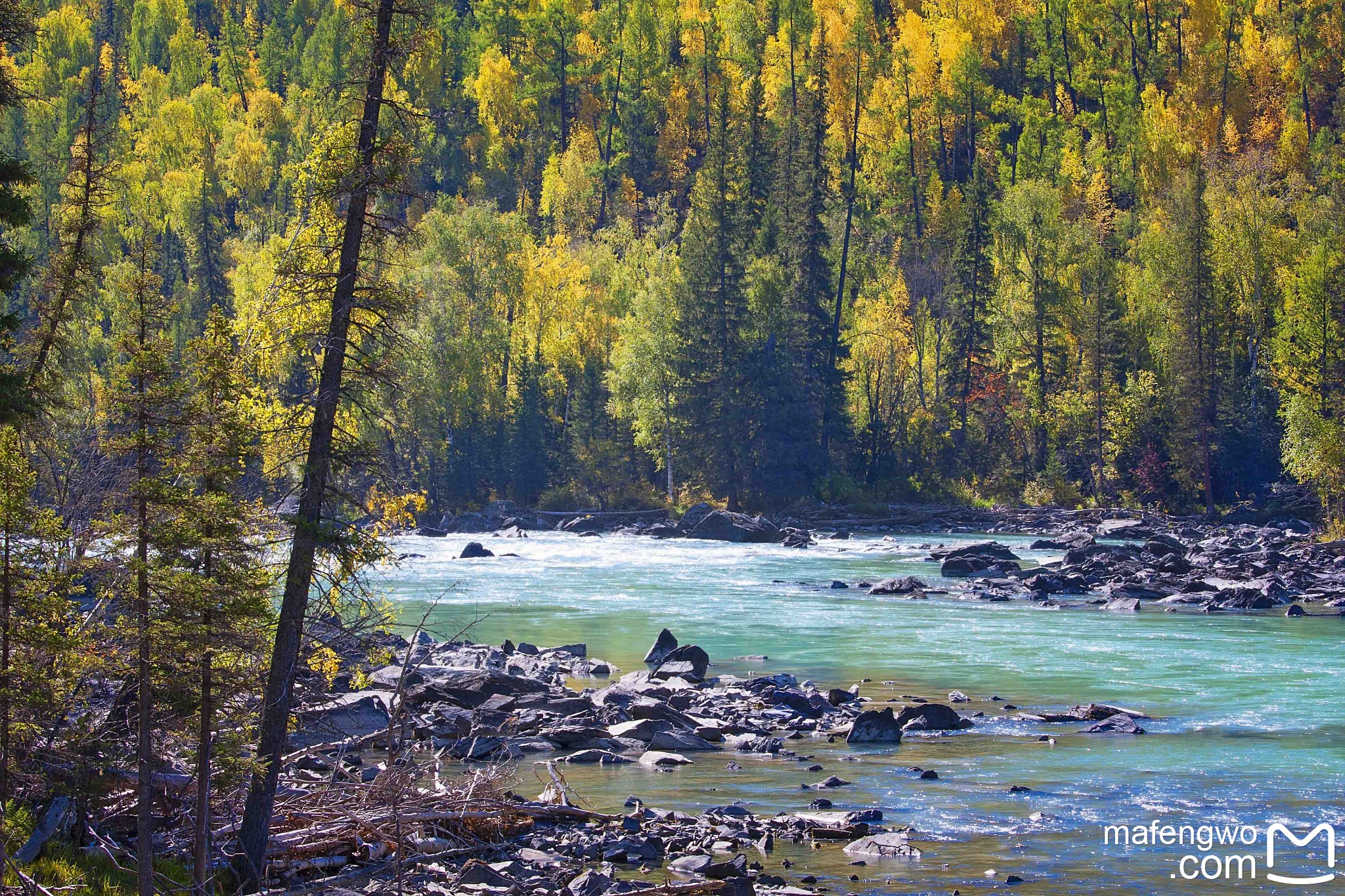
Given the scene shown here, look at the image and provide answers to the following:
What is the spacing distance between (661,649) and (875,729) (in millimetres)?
7880

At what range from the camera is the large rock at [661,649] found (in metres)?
27.1

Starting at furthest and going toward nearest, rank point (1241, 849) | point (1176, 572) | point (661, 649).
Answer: point (1176, 572)
point (661, 649)
point (1241, 849)

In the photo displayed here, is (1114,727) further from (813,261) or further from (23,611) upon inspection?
(813,261)

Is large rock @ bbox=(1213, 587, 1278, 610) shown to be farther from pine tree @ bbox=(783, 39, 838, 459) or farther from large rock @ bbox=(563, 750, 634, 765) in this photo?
pine tree @ bbox=(783, 39, 838, 459)

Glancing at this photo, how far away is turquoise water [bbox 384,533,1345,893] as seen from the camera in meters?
14.6

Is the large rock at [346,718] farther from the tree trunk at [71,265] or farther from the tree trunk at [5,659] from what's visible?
the tree trunk at [5,659]

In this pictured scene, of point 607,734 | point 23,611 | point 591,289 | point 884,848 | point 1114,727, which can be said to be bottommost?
point 884,848

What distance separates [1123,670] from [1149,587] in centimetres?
1335

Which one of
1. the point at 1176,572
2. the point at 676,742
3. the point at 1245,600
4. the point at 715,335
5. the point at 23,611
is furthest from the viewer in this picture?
the point at 715,335

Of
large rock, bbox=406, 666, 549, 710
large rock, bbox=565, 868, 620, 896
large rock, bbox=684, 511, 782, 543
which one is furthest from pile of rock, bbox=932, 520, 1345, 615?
large rock, bbox=565, 868, 620, 896

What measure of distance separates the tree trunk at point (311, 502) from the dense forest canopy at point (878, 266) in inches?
772

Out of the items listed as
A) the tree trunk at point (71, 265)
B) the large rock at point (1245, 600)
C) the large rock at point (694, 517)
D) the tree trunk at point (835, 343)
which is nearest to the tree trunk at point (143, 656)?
the tree trunk at point (71, 265)

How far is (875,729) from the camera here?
2028cm

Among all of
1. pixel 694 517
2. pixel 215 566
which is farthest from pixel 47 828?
pixel 694 517
